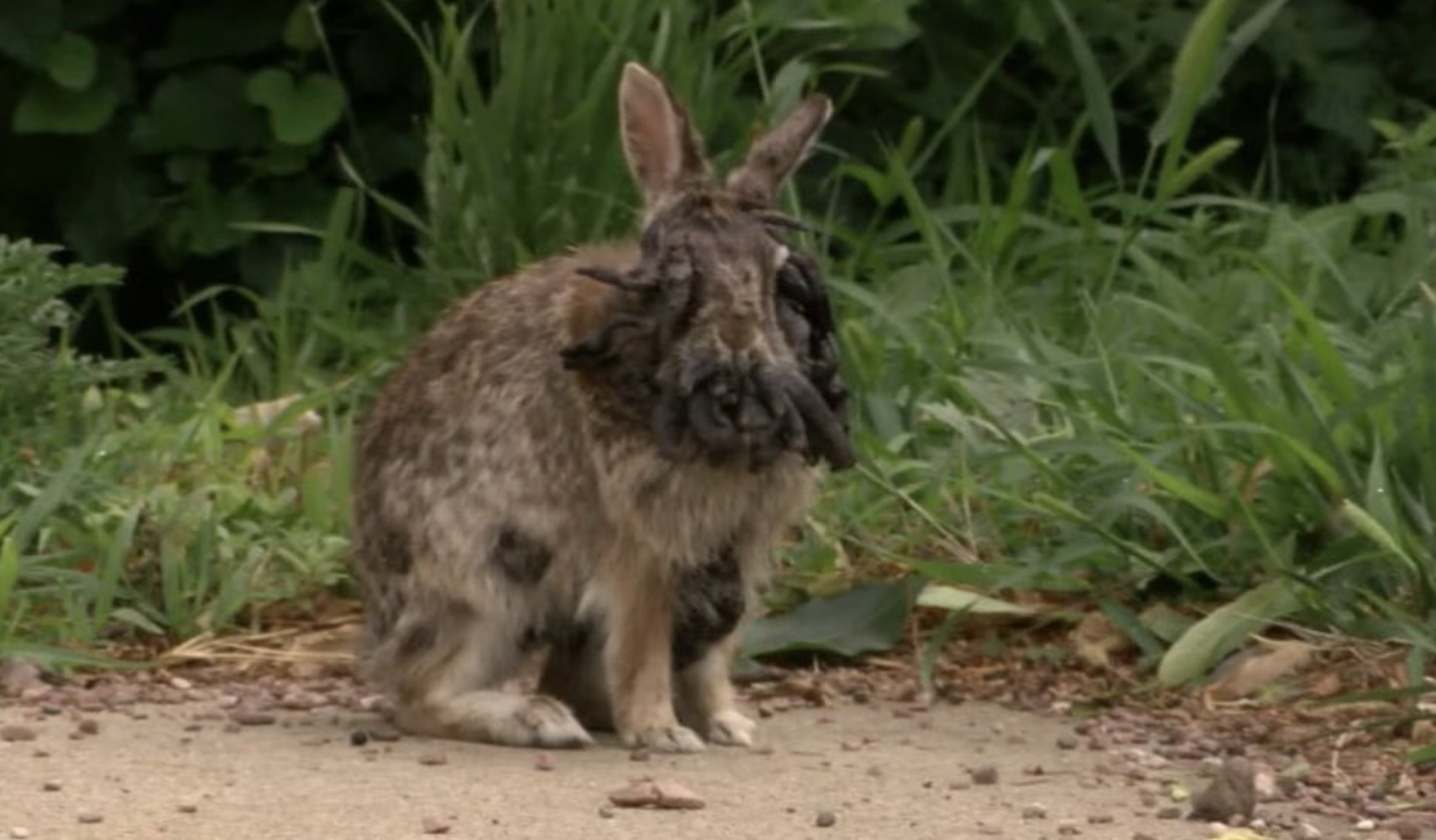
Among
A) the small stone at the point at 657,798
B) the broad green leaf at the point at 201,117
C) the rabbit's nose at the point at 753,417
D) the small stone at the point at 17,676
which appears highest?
the broad green leaf at the point at 201,117

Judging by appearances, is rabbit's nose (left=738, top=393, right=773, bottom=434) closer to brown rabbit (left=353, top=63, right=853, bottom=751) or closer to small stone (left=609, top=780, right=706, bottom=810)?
brown rabbit (left=353, top=63, right=853, bottom=751)

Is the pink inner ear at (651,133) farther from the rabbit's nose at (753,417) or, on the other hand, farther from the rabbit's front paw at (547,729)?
the rabbit's front paw at (547,729)

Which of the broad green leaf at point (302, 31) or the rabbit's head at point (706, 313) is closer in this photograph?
the rabbit's head at point (706, 313)

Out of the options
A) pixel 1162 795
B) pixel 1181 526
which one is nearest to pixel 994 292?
pixel 1181 526

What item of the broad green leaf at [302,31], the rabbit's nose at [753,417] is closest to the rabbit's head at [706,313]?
the rabbit's nose at [753,417]

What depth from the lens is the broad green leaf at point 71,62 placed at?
27.3ft

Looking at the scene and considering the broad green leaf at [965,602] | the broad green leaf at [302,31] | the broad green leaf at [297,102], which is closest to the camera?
the broad green leaf at [965,602]

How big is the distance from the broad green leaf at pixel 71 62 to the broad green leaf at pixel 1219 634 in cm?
355

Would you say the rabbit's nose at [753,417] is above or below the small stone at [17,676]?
above

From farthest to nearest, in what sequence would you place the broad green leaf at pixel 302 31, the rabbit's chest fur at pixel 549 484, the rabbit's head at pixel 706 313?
the broad green leaf at pixel 302 31 → the rabbit's chest fur at pixel 549 484 → the rabbit's head at pixel 706 313

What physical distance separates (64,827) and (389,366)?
271cm

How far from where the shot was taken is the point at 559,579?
18.2 ft

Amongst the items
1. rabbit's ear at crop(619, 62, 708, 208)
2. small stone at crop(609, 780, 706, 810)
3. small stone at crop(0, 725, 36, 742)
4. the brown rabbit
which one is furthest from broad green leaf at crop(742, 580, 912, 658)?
small stone at crop(0, 725, 36, 742)

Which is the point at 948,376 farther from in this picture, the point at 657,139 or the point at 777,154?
the point at 657,139
